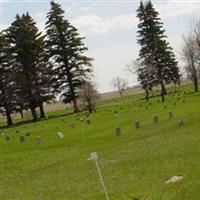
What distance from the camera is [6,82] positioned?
62.9 m

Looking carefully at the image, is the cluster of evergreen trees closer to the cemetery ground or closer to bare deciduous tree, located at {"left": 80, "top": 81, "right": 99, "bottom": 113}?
bare deciduous tree, located at {"left": 80, "top": 81, "right": 99, "bottom": 113}

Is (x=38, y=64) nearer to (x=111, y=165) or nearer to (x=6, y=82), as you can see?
(x=6, y=82)

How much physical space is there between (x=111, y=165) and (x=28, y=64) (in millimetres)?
45933

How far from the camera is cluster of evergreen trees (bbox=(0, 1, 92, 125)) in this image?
2486 inches

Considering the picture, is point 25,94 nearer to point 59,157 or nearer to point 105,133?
point 105,133

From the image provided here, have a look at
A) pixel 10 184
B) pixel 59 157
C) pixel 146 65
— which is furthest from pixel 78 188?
pixel 146 65

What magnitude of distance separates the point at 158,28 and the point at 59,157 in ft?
161

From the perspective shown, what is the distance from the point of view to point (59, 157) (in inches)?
972

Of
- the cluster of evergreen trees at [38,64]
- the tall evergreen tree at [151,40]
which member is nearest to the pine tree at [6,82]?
the cluster of evergreen trees at [38,64]

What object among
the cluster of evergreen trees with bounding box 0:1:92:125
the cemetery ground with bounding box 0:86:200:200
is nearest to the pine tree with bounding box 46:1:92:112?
the cluster of evergreen trees with bounding box 0:1:92:125

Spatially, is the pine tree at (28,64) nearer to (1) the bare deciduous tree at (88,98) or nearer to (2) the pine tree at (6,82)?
(2) the pine tree at (6,82)

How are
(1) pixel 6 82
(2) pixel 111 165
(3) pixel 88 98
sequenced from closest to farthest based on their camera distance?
(2) pixel 111 165, (3) pixel 88 98, (1) pixel 6 82

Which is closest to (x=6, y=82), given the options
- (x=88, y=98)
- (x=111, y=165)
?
(x=88, y=98)

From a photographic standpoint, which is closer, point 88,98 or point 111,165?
point 111,165
